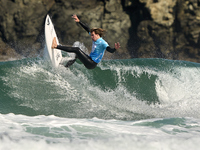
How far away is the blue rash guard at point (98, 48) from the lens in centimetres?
477

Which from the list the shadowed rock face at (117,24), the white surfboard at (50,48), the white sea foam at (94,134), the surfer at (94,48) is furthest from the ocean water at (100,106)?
the shadowed rock face at (117,24)

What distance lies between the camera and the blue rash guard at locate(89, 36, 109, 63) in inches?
188

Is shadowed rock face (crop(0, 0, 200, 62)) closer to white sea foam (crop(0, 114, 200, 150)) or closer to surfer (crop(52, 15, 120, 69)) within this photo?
surfer (crop(52, 15, 120, 69))

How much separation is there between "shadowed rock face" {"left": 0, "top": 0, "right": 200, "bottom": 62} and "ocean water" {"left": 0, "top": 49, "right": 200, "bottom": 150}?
6.95 metres

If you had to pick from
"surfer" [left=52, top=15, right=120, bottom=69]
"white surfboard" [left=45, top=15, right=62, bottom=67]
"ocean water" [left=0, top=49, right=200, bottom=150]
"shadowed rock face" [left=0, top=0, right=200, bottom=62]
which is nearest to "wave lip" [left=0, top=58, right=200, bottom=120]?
"ocean water" [left=0, top=49, right=200, bottom=150]

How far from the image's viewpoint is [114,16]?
49.8 ft

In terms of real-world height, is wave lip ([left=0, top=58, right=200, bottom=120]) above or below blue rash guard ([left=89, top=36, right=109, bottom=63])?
below

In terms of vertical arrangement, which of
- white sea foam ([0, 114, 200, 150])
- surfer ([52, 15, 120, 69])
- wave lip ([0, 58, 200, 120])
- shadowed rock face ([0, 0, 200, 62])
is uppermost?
shadowed rock face ([0, 0, 200, 62])

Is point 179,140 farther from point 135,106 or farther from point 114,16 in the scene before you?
point 114,16

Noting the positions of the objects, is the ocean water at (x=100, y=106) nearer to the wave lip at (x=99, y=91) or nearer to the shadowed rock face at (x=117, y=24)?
the wave lip at (x=99, y=91)

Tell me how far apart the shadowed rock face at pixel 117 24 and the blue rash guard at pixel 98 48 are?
10.2 m

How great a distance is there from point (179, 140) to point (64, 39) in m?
12.9

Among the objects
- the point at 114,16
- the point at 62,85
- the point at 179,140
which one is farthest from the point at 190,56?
the point at 179,140

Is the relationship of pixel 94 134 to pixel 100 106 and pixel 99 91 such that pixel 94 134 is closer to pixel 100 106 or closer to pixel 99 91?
pixel 100 106
